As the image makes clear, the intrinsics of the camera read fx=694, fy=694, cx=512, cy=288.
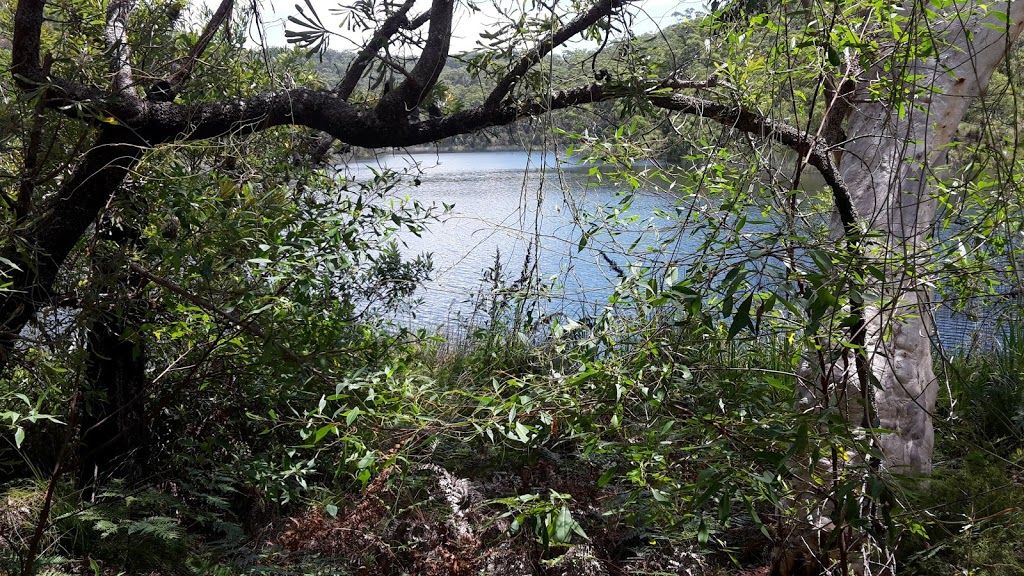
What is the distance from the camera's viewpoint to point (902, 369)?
9.28 feet

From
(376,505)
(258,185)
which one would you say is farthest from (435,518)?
(258,185)

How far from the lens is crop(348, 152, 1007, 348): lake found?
7.77 feet

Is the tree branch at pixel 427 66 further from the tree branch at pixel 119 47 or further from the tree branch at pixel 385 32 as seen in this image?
the tree branch at pixel 119 47

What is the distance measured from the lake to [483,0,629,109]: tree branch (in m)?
0.32

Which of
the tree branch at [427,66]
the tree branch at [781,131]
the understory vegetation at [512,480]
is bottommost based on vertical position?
the understory vegetation at [512,480]

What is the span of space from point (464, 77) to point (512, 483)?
2.07m

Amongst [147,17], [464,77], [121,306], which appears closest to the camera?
[121,306]

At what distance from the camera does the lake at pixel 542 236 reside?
2367 mm

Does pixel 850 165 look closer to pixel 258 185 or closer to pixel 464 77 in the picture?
pixel 464 77

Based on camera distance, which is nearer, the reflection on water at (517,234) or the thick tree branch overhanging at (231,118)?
the thick tree branch overhanging at (231,118)

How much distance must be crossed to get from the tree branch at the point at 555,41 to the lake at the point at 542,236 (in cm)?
32

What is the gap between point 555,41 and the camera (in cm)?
257

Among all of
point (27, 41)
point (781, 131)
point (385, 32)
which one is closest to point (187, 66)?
point (27, 41)

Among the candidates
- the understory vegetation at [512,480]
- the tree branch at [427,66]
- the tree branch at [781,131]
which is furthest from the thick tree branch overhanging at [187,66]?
the tree branch at [781,131]
